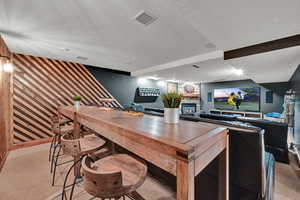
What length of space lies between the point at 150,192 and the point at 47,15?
9.88ft

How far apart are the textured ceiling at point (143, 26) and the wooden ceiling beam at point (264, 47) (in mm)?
132

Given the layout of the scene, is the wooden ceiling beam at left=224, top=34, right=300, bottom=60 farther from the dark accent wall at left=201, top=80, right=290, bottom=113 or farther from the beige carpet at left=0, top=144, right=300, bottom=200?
the dark accent wall at left=201, top=80, right=290, bottom=113

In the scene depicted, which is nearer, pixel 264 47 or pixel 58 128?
pixel 264 47

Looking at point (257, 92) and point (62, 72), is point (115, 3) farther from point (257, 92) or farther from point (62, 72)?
point (257, 92)

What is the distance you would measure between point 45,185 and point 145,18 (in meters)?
3.03

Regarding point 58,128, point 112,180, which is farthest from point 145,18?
point 58,128

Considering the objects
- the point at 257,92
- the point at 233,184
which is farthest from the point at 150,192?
the point at 257,92

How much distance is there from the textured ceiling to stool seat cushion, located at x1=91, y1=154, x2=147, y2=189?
1803 mm

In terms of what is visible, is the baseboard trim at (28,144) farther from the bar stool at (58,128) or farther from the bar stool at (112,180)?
the bar stool at (112,180)

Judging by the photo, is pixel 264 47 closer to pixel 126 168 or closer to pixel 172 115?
pixel 172 115

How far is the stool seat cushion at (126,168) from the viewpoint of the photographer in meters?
0.91

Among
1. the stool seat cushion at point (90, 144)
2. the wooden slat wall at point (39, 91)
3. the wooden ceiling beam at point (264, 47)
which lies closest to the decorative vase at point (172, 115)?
the stool seat cushion at point (90, 144)

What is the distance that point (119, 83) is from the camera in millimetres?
5488

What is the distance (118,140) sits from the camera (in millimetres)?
1117
